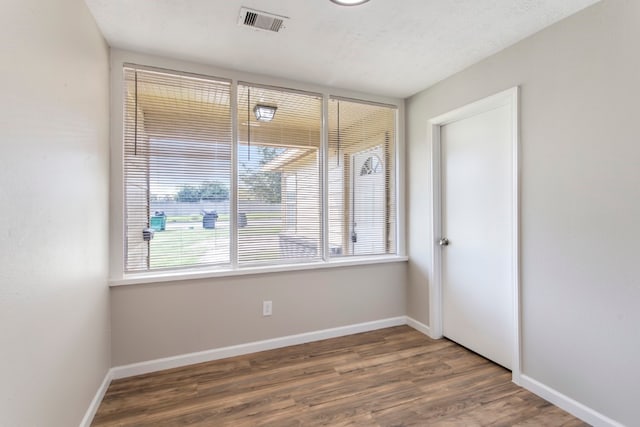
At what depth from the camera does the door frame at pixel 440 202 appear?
2.26 metres

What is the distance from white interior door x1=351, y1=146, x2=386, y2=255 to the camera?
10.9 ft

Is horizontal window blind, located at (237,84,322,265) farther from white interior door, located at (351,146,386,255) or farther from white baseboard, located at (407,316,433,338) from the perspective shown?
white baseboard, located at (407,316,433,338)

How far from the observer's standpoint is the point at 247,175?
281 cm

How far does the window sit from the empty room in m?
0.02

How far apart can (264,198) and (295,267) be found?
696mm
